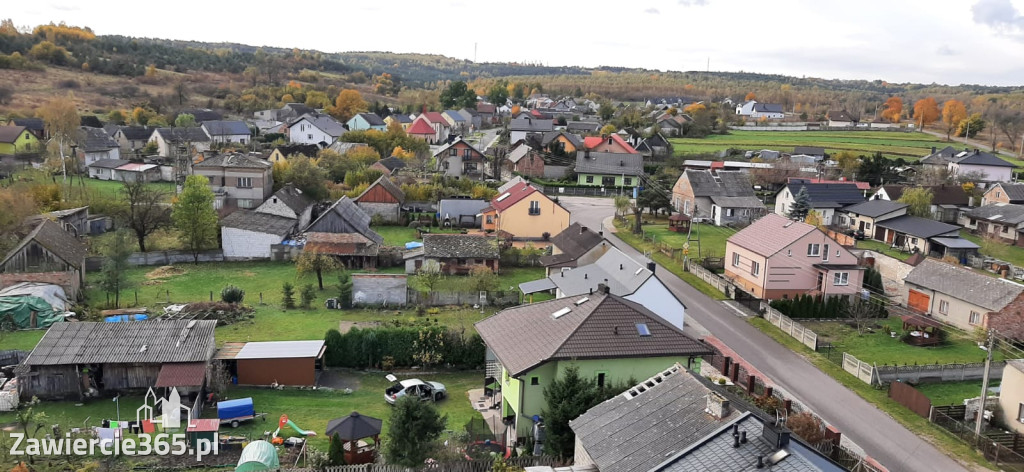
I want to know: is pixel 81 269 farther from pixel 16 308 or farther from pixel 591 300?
pixel 591 300

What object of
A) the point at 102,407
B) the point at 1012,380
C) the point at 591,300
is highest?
the point at 591,300

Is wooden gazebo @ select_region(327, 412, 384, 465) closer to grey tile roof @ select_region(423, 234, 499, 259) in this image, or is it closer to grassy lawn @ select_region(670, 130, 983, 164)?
grey tile roof @ select_region(423, 234, 499, 259)

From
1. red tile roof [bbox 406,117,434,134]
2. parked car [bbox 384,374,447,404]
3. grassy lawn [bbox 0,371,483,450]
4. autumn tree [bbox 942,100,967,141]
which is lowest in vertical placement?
grassy lawn [bbox 0,371,483,450]

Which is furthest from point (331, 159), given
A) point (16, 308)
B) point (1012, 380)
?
point (1012, 380)

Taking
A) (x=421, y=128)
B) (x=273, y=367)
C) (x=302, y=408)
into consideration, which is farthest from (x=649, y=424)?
(x=421, y=128)

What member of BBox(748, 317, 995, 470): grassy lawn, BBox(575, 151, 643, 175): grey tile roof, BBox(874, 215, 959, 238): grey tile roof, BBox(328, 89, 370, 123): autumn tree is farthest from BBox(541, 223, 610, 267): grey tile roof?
BBox(328, 89, 370, 123): autumn tree

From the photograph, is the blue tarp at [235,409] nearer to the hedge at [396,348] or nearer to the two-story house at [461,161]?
the hedge at [396,348]

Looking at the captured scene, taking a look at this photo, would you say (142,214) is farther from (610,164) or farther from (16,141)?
(610,164)
